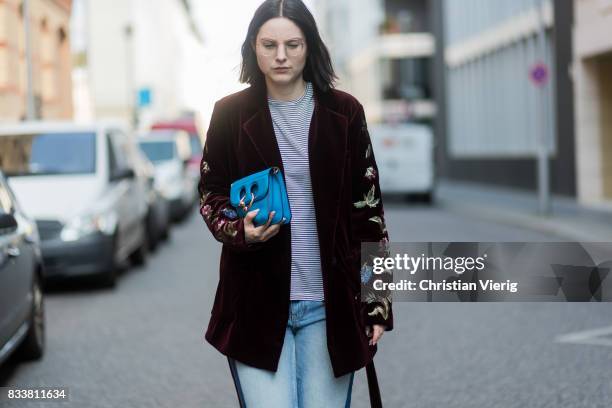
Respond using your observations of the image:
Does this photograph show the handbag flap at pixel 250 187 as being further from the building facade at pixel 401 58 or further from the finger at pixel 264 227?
the building facade at pixel 401 58

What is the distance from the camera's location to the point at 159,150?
22922 mm

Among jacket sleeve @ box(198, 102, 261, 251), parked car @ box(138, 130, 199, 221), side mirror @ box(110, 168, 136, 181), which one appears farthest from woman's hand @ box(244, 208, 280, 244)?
parked car @ box(138, 130, 199, 221)

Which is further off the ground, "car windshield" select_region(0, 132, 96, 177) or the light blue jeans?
"car windshield" select_region(0, 132, 96, 177)

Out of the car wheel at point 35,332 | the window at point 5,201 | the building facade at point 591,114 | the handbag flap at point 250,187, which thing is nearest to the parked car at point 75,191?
the car wheel at point 35,332

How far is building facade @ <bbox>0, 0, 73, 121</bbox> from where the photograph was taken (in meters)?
21.8

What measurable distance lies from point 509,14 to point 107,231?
2291cm

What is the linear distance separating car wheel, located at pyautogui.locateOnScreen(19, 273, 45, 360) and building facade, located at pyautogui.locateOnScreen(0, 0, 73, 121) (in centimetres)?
1378

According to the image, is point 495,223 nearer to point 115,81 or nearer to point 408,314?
point 408,314

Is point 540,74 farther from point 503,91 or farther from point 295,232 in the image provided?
point 295,232

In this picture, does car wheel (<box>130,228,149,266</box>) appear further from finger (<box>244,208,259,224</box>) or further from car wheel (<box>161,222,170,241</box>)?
finger (<box>244,208,259,224</box>)

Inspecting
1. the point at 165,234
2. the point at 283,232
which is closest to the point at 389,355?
the point at 283,232

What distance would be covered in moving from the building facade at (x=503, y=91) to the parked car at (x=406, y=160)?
2813 millimetres

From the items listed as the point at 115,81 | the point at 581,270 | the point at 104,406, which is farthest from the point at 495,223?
the point at 115,81

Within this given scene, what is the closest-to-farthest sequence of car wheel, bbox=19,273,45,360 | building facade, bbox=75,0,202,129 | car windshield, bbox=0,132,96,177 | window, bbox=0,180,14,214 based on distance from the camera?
window, bbox=0,180,14,214 < car wheel, bbox=19,273,45,360 < car windshield, bbox=0,132,96,177 < building facade, bbox=75,0,202,129
